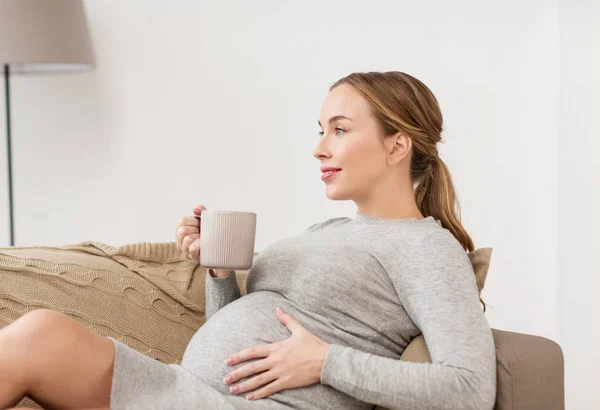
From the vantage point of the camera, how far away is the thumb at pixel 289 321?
4.74 ft

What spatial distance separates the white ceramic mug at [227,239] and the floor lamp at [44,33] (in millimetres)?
1396

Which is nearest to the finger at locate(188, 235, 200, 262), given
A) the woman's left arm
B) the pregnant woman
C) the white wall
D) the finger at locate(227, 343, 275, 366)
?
the pregnant woman

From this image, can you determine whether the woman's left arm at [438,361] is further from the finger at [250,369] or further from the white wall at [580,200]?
the white wall at [580,200]

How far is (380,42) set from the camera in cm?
280

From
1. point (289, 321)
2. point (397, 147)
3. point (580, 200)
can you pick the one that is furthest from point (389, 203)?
point (580, 200)

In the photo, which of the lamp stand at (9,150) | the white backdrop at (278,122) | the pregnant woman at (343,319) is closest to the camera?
the pregnant woman at (343,319)

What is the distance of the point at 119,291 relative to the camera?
1.80 metres

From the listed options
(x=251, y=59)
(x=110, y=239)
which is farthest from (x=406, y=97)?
(x=110, y=239)

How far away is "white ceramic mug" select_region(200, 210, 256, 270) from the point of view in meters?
1.42

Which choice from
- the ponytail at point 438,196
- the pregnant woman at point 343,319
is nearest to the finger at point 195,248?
the pregnant woman at point 343,319

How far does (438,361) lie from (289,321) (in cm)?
28

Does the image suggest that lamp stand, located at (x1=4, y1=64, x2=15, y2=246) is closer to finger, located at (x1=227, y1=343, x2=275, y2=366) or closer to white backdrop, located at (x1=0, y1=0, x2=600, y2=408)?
white backdrop, located at (x1=0, y1=0, x2=600, y2=408)

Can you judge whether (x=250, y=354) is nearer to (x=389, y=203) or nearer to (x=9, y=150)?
(x=389, y=203)

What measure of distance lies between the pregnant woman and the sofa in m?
0.13
